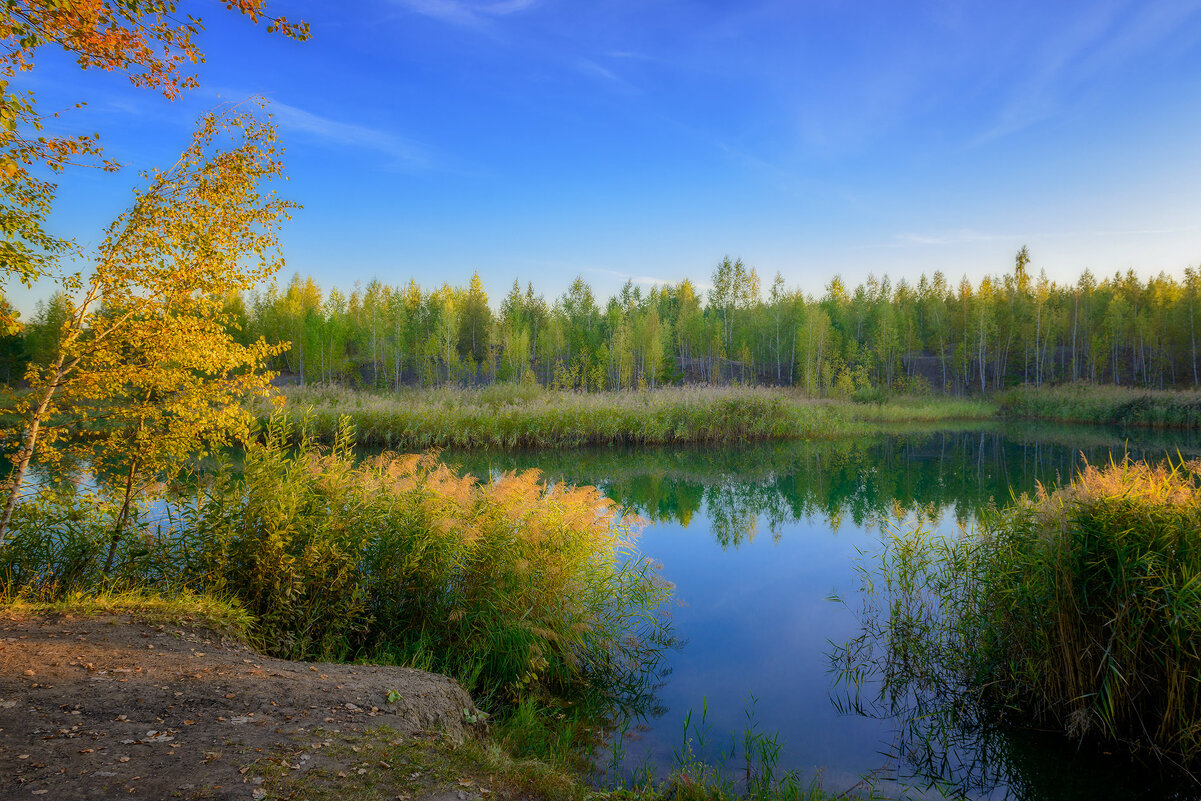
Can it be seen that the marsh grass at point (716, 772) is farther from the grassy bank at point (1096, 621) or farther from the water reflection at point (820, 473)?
the water reflection at point (820, 473)

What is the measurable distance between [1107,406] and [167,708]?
1582 inches

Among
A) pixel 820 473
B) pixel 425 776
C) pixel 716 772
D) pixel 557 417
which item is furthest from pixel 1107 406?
pixel 425 776

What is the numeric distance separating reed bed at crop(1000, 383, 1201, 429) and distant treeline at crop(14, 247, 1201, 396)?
25.6 ft

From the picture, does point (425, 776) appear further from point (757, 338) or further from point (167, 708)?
point (757, 338)

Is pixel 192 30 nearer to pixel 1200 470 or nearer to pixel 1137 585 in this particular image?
pixel 1137 585

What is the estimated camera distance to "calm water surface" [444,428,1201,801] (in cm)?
404

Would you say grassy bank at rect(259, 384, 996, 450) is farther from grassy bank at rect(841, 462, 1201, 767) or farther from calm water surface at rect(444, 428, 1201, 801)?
grassy bank at rect(841, 462, 1201, 767)

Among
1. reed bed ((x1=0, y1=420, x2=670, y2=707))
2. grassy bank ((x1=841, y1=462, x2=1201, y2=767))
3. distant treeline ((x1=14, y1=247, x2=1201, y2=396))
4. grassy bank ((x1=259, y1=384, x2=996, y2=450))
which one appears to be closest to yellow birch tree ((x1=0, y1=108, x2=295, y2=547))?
reed bed ((x1=0, y1=420, x2=670, y2=707))

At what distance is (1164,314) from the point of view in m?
47.2

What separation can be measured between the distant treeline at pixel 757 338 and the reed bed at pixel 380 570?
3535 centimetres

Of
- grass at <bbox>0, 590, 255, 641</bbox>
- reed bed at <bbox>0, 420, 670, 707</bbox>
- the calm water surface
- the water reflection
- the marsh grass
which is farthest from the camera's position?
the water reflection

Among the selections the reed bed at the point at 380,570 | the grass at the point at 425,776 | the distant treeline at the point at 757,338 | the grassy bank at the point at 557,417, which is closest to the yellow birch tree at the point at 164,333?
the reed bed at the point at 380,570

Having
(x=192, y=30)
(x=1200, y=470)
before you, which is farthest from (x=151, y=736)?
(x=1200, y=470)

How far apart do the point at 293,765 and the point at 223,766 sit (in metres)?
0.27
